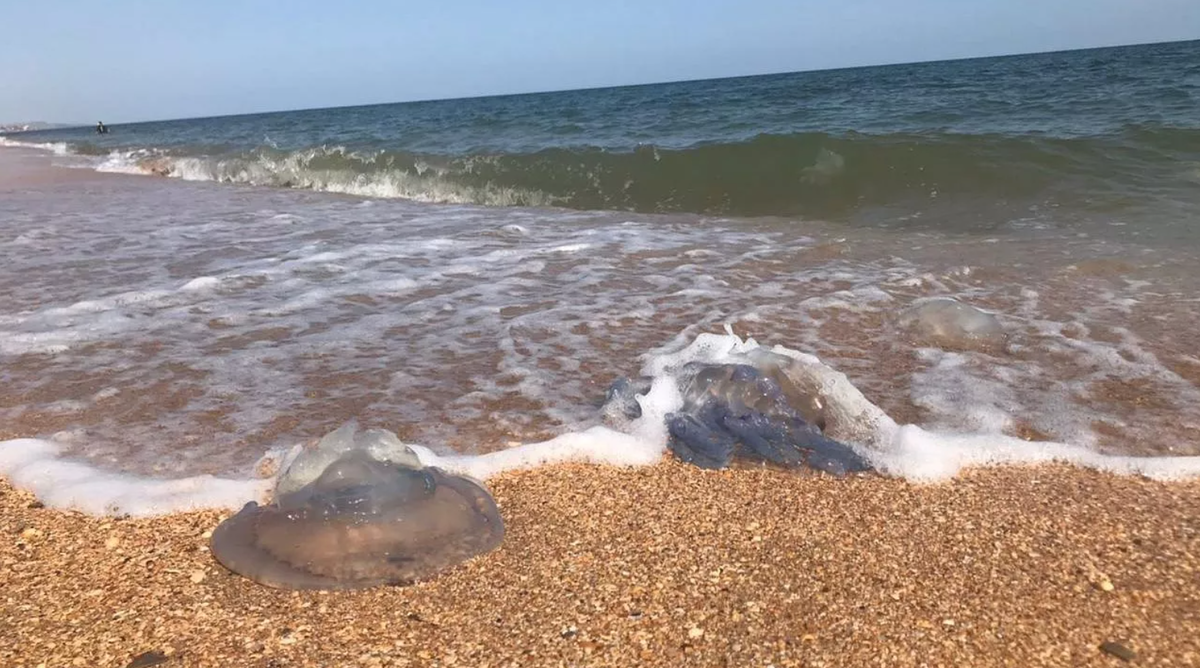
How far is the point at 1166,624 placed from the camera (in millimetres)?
1689

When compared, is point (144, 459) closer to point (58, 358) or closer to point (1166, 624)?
point (58, 358)

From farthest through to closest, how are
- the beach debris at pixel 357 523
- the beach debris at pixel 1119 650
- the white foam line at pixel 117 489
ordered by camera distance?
the white foam line at pixel 117 489
the beach debris at pixel 357 523
the beach debris at pixel 1119 650

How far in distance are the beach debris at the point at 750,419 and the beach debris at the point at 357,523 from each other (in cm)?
78

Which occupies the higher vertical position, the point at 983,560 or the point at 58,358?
the point at 58,358

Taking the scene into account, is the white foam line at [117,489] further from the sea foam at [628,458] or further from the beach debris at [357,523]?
the beach debris at [357,523]

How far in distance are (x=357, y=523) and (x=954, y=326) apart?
9.29ft

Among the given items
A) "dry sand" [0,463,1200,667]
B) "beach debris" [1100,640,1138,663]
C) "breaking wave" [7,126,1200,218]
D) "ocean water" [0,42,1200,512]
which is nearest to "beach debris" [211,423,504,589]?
"dry sand" [0,463,1200,667]

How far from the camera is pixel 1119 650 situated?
5.28ft

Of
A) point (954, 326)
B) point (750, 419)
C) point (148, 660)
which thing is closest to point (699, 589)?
point (750, 419)

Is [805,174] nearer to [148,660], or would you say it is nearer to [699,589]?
[699,589]

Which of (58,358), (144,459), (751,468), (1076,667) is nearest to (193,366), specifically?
(58,358)

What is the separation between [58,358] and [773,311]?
Result: 10.8 ft

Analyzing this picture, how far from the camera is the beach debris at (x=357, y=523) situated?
1.93 metres

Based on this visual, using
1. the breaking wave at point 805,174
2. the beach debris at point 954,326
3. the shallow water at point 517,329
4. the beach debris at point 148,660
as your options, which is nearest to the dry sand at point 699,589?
the beach debris at point 148,660
